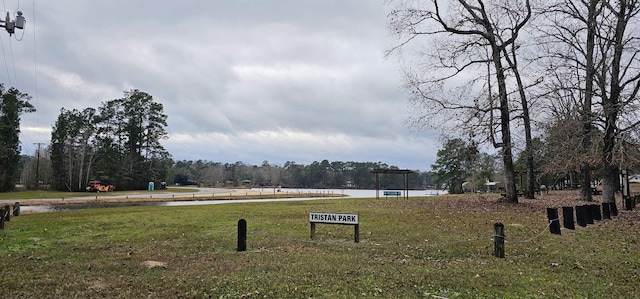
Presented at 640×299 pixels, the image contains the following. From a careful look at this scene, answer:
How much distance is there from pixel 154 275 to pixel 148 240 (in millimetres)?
5240

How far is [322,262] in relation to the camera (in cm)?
848

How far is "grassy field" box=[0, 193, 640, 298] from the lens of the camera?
6.38m

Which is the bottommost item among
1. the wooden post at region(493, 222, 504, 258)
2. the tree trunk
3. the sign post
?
the wooden post at region(493, 222, 504, 258)

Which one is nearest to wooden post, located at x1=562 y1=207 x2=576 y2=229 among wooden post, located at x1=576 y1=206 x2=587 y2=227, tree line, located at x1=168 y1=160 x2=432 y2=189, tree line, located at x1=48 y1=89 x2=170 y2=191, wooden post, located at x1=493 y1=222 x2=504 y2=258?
wooden post, located at x1=576 y1=206 x2=587 y2=227

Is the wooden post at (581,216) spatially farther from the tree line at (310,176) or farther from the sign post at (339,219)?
the tree line at (310,176)

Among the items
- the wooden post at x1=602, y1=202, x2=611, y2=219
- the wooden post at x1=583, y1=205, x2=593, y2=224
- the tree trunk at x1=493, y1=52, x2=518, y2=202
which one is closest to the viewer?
the wooden post at x1=583, y1=205, x2=593, y2=224

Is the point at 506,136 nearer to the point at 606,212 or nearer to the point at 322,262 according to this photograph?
the point at 606,212

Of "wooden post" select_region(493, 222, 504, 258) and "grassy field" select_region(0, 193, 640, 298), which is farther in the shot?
"wooden post" select_region(493, 222, 504, 258)

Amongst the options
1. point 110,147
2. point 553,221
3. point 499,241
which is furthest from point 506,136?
point 110,147

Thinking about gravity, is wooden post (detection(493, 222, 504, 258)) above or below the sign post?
below

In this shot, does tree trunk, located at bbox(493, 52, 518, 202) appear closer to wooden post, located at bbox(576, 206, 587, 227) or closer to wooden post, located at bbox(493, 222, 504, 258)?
wooden post, located at bbox(576, 206, 587, 227)

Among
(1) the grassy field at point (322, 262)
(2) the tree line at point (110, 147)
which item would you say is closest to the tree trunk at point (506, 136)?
(1) the grassy field at point (322, 262)

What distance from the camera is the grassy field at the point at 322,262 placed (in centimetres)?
638

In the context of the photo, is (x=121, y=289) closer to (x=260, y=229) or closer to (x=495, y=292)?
(x=495, y=292)
